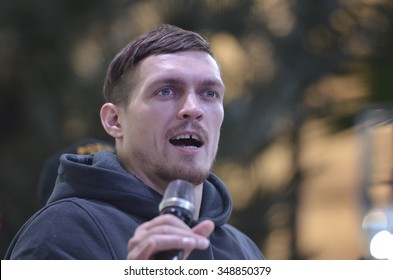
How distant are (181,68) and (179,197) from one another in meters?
0.50

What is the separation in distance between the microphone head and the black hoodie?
10.6 inches

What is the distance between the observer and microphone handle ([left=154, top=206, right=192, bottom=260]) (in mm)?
1385

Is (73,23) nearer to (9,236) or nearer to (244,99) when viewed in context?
(244,99)

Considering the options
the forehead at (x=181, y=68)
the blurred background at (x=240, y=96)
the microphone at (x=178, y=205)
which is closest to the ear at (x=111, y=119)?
the forehead at (x=181, y=68)

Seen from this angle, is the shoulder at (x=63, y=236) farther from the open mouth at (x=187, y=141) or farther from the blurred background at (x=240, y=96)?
the blurred background at (x=240, y=96)

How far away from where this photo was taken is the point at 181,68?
1922 millimetres

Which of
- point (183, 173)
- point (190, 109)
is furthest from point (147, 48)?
point (183, 173)

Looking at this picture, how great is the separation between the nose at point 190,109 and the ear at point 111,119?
20 cm

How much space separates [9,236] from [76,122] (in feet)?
5.65

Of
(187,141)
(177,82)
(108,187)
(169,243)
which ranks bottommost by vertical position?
(169,243)

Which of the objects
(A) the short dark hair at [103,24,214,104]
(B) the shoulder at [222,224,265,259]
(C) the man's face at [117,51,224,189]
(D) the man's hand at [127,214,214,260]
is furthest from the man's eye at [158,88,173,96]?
(D) the man's hand at [127,214,214,260]

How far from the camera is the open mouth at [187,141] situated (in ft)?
6.21

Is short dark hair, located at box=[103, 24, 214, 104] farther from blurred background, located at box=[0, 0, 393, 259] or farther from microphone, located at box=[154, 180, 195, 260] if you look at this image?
blurred background, located at box=[0, 0, 393, 259]

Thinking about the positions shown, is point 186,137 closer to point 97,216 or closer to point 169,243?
point 97,216
